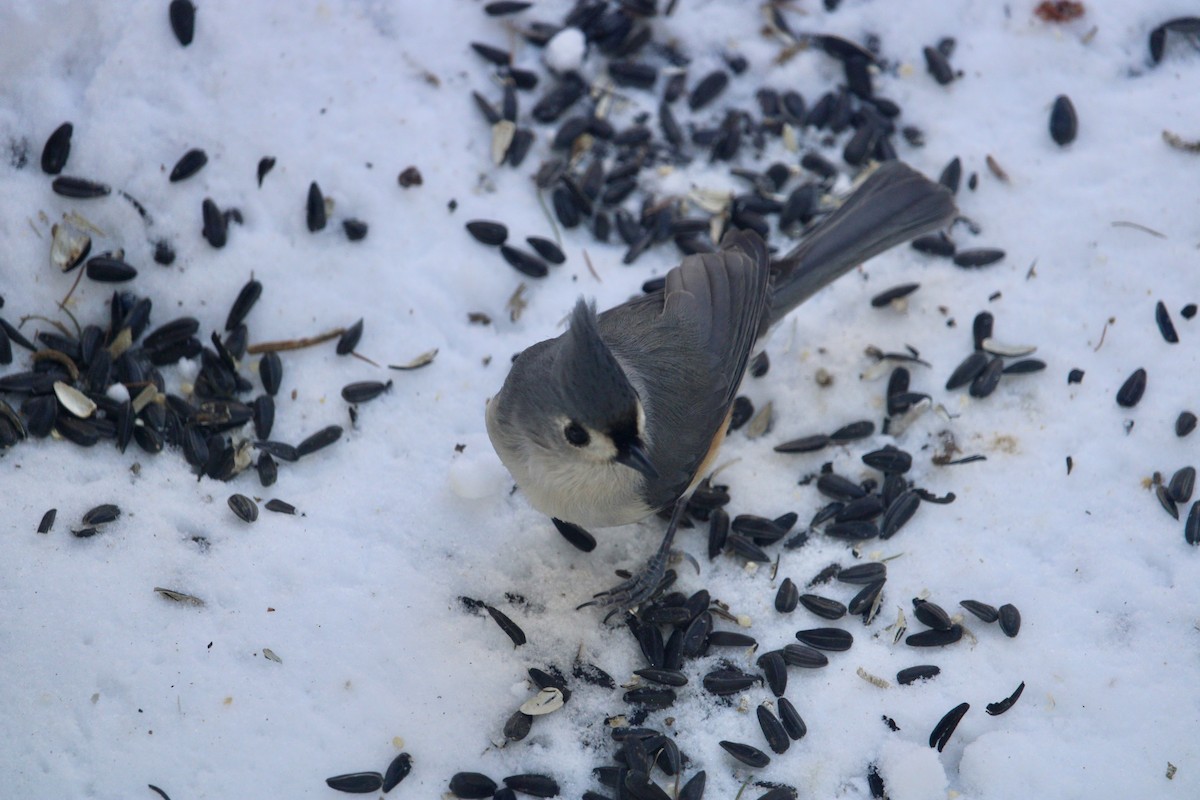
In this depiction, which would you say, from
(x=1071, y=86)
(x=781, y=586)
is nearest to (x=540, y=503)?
(x=781, y=586)

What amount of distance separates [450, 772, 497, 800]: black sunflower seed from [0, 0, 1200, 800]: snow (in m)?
0.07

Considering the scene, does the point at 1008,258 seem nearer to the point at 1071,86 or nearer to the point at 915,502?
the point at 1071,86

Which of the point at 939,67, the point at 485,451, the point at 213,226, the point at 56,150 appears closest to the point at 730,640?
the point at 485,451

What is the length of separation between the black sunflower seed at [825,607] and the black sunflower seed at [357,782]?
61.9 inches

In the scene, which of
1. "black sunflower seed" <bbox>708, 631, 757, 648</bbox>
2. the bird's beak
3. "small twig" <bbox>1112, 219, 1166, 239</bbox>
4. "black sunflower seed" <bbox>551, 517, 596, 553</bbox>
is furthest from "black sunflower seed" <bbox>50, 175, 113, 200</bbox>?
"small twig" <bbox>1112, 219, 1166, 239</bbox>

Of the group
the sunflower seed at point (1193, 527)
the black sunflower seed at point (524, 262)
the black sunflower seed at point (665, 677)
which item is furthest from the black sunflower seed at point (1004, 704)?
the black sunflower seed at point (524, 262)

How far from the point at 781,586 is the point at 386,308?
1937 millimetres

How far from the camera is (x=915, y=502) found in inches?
151

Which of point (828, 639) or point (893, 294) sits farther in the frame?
point (893, 294)

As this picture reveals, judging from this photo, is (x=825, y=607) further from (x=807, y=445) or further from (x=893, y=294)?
(x=893, y=294)

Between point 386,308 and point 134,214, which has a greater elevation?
point 134,214

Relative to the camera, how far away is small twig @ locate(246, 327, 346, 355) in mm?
4012

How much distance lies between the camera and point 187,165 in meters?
4.08

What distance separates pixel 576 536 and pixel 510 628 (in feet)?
1.57
